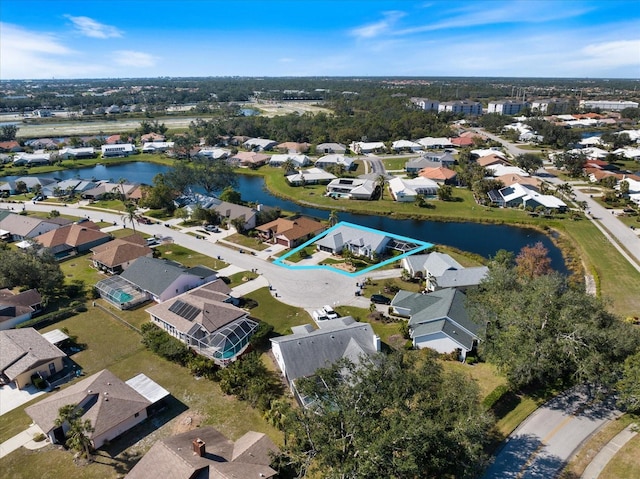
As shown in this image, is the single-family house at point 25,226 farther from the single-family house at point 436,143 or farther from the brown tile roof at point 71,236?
the single-family house at point 436,143

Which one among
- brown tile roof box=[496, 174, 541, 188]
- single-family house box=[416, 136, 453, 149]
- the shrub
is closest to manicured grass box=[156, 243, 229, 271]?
the shrub

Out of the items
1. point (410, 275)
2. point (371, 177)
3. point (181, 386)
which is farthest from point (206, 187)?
point (181, 386)

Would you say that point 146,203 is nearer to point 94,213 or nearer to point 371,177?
point 94,213

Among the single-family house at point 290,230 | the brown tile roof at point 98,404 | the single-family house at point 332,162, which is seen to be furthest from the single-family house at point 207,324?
the single-family house at point 332,162

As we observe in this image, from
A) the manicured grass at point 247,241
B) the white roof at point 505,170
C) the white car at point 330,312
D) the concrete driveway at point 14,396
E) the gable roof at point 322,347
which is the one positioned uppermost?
the white roof at point 505,170

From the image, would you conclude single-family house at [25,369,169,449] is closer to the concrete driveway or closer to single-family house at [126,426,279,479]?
the concrete driveway

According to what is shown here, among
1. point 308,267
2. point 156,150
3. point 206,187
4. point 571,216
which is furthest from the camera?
point 156,150

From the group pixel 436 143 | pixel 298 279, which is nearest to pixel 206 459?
pixel 298 279
